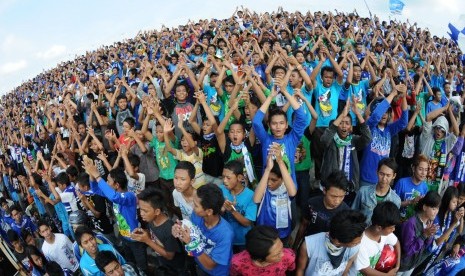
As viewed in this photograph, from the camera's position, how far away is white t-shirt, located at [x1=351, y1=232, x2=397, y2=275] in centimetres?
258

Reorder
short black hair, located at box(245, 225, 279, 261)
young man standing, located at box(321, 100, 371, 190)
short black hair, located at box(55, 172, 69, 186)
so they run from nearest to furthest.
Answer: short black hair, located at box(245, 225, 279, 261) < young man standing, located at box(321, 100, 371, 190) < short black hair, located at box(55, 172, 69, 186)

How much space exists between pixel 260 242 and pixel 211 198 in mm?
516

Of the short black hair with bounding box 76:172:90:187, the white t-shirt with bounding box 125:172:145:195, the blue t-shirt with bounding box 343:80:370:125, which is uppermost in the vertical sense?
the blue t-shirt with bounding box 343:80:370:125

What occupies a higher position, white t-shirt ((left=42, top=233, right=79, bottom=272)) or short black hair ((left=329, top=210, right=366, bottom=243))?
short black hair ((left=329, top=210, right=366, bottom=243))

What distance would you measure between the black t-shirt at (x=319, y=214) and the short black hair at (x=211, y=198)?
0.89 meters

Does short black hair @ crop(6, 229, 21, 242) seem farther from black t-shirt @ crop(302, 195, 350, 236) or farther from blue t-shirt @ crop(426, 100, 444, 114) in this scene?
blue t-shirt @ crop(426, 100, 444, 114)

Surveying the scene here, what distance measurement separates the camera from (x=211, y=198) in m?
2.47

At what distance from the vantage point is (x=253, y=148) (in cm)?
397

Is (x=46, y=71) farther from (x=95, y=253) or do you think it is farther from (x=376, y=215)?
(x=376, y=215)

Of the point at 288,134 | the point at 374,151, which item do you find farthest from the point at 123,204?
the point at 374,151

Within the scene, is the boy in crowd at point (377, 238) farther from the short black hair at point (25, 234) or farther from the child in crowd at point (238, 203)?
the short black hair at point (25, 234)

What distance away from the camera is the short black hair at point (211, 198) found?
2461 millimetres

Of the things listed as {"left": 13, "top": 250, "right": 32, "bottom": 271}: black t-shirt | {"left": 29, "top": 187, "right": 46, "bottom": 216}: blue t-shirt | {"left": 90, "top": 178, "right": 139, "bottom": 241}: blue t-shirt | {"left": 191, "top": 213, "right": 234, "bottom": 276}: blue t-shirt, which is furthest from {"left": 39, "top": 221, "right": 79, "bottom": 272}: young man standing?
{"left": 191, "top": 213, "right": 234, "bottom": 276}: blue t-shirt

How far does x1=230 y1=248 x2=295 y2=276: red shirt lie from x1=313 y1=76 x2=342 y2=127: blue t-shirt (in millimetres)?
2433
